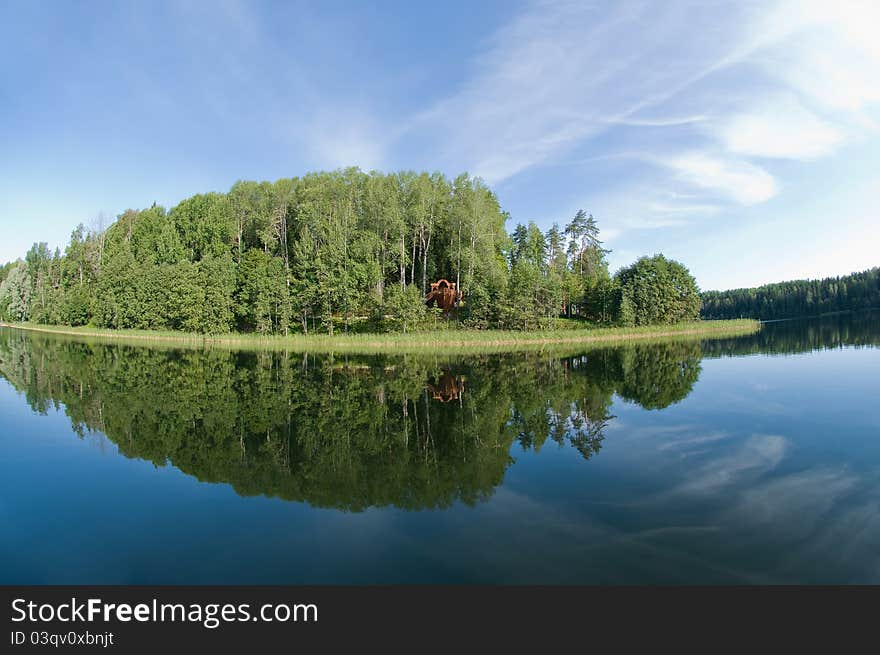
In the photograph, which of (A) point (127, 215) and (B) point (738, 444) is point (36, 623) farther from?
(A) point (127, 215)

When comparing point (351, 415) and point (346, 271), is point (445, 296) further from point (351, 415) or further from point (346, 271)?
point (351, 415)

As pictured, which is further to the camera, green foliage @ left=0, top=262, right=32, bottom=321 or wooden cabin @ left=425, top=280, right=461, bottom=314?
green foliage @ left=0, top=262, right=32, bottom=321

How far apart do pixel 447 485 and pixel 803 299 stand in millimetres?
147015

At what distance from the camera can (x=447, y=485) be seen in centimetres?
826

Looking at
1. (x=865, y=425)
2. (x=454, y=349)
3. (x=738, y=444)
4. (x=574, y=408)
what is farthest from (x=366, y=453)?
(x=454, y=349)

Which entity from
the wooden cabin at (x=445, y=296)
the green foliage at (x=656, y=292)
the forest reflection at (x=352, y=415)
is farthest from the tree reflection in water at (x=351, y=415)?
the green foliage at (x=656, y=292)

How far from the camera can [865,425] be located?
38.3 ft

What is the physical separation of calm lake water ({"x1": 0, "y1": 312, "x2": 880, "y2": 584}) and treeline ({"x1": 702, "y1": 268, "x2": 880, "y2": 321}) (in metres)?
124

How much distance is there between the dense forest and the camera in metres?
48.6

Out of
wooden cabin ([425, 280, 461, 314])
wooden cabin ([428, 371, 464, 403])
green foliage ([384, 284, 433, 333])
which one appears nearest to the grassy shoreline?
green foliage ([384, 284, 433, 333])

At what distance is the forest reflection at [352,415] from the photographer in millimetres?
8805

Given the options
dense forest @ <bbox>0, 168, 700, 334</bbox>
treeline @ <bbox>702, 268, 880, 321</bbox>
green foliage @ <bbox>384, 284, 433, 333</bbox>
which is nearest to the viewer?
green foliage @ <bbox>384, 284, 433, 333</bbox>

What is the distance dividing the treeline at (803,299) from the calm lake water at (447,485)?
4899 inches

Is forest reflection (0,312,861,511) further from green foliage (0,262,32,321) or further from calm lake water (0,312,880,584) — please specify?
green foliage (0,262,32,321)
